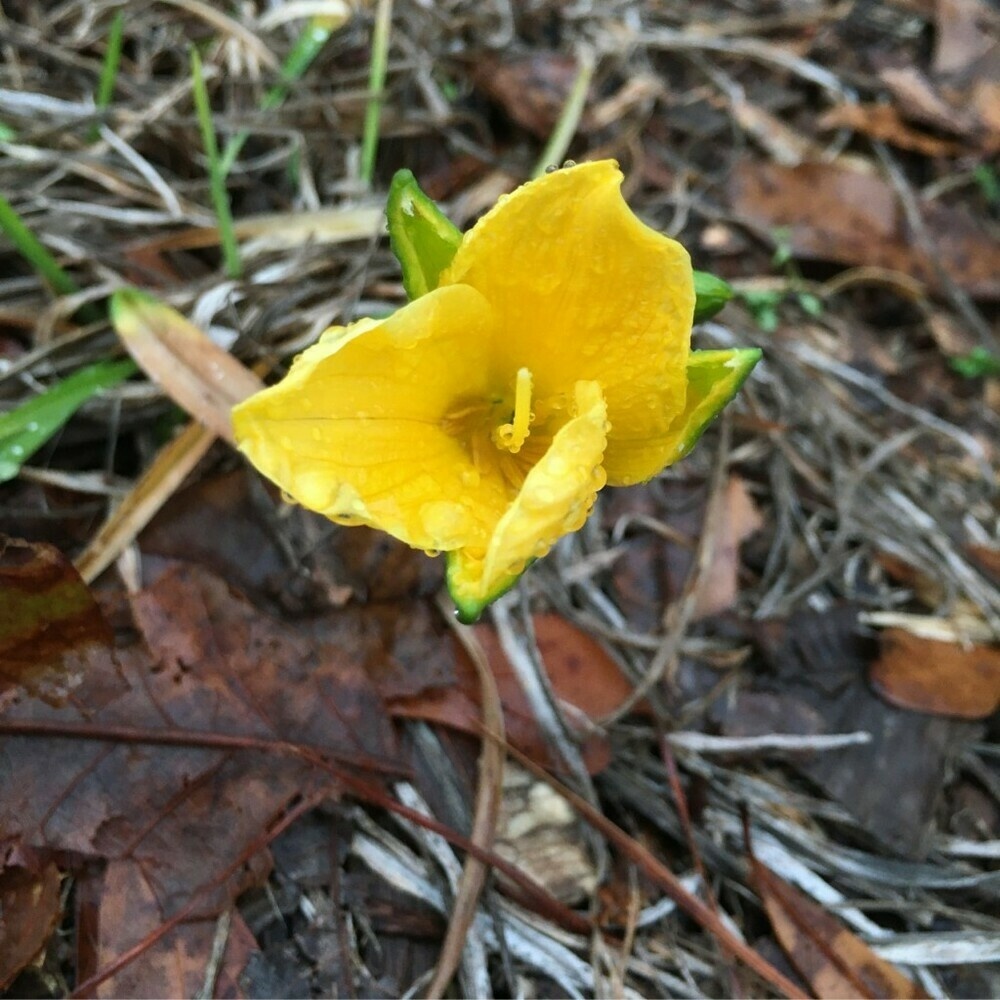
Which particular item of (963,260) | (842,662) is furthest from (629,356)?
(963,260)

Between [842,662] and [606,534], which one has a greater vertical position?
[606,534]

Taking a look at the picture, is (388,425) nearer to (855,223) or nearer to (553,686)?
(553,686)

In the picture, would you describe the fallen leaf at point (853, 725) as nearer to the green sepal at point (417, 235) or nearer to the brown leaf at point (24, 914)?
the green sepal at point (417, 235)

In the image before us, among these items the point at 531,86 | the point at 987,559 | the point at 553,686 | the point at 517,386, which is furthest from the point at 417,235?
the point at 987,559

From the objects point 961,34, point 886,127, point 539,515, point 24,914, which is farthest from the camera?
point 961,34

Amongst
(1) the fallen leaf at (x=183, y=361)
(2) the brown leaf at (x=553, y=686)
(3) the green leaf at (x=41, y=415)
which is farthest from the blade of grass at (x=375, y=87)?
(2) the brown leaf at (x=553, y=686)

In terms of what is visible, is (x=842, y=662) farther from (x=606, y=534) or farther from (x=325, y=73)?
(x=325, y=73)

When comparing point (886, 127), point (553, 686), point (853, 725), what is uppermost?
point (886, 127)
